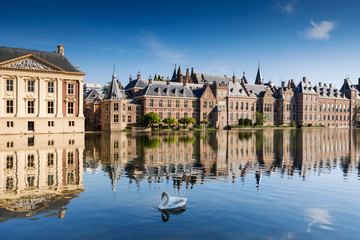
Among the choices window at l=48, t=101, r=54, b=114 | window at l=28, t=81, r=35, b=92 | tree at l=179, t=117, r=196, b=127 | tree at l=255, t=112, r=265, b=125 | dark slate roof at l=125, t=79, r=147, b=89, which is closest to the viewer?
window at l=28, t=81, r=35, b=92

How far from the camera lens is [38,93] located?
4644 centimetres

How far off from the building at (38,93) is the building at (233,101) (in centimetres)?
1126

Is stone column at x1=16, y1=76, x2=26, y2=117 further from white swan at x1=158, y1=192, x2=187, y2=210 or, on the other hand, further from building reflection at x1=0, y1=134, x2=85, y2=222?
white swan at x1=158, y1=192, x2=187, y2=210

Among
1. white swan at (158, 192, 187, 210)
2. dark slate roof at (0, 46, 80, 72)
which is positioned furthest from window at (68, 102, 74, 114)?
white swan at (158, 192, 187, 210)

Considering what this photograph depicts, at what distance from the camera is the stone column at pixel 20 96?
4470 cm

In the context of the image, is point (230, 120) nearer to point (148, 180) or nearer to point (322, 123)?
point (322, 123)

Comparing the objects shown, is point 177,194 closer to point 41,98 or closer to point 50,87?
point 41,98

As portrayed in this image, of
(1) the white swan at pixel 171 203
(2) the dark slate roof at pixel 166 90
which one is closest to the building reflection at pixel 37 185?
(1) the white swan at pixel 171 203

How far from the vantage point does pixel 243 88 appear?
88938 millimetres

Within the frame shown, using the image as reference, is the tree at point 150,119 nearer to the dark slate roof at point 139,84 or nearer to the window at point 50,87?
the dark slate roof at point 139,84

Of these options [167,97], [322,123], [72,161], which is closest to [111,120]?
[167,97]

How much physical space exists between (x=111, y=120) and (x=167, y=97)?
16.5m

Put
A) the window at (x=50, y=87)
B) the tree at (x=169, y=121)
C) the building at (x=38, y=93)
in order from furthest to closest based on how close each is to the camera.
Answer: the tree at (x=169, y=121) → the window at (x=50, y=87) → the building at (x=38, y=93)

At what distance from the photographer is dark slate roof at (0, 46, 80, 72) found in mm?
45125
